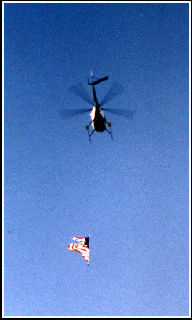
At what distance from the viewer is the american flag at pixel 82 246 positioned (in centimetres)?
1612

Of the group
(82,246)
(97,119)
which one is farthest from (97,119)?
(82,246)

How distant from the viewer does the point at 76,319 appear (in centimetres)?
1462

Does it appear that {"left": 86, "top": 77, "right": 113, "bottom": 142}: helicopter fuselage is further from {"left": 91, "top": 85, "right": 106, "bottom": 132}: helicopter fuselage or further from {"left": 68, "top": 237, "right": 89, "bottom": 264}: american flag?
{"left": 68, "top": 237, "right": 89, "bottom": 264}: american flag

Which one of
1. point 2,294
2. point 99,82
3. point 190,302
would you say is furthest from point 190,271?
point 99,82

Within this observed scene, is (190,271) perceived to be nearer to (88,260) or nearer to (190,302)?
(190,302)

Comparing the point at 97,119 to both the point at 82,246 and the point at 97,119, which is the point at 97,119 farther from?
the point at 82,246

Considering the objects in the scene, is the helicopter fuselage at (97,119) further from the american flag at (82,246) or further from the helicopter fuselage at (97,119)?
the american flag at (82,246)

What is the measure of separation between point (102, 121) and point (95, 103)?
4.43 ft

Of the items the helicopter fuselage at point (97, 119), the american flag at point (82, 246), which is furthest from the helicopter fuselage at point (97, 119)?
the american flag at point (82, 246)

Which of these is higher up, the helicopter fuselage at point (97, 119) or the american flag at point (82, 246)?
the helicopter fuselage at point (97, 119)

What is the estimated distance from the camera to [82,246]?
1633 cm

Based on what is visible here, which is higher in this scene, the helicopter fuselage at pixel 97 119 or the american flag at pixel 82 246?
the helicopter fuselage at pixel 97 119

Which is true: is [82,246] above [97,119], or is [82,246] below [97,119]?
below

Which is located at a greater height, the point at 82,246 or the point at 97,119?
the point at 97,119
